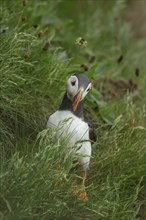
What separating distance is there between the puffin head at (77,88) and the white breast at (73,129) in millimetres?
98

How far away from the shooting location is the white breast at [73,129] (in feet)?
15.3

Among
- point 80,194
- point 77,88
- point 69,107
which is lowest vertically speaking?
point 80,194

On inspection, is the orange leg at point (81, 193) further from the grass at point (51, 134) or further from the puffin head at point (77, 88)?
the puffin head at point (77, 88)

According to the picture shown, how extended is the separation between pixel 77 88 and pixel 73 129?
29 centimetres

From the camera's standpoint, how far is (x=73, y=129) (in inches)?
184

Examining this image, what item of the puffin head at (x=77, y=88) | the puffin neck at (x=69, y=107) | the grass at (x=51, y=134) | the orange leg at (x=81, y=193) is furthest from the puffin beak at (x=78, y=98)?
the orange leg at (x=81, y=193)

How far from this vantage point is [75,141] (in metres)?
4.70

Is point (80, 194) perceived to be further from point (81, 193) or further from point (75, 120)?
point (75, 120)

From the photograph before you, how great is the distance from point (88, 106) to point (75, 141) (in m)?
1.31

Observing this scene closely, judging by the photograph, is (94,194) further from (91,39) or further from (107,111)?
(91,39)

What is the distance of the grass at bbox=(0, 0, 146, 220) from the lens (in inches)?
170

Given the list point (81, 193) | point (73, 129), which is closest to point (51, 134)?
point (73, 129)

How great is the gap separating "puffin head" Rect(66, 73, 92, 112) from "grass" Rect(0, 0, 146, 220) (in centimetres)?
29

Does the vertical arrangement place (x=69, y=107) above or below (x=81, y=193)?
above
